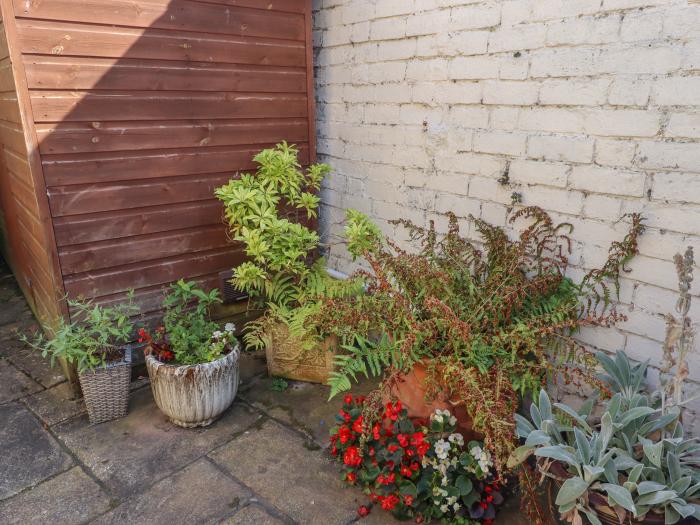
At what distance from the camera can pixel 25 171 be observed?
9.88 feet

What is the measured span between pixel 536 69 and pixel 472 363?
1446 millimetres

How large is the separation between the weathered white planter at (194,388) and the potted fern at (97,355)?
0.68ft

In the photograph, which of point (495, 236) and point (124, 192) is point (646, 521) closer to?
point (495, 236)

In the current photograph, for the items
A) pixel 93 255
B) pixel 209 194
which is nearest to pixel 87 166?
pixel 93 255

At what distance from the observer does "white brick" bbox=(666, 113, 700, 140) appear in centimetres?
206

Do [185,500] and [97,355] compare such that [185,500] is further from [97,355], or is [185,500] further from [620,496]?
[620,496]

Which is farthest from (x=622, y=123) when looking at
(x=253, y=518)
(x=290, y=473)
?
(x=253, y=518)

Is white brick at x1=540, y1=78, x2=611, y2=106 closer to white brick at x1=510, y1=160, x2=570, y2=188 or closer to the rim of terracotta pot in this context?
white brick at x1=510, y1=160, x2=570, y2=188

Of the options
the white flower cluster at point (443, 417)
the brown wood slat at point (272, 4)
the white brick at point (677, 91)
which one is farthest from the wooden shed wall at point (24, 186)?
the white brick at point (677, 91)

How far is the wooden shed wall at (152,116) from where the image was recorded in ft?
9.16

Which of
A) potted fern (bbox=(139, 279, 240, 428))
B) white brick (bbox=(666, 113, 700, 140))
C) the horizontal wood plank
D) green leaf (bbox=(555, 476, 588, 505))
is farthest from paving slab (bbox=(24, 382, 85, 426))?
white brick (bbox=(666, 113, 700, 140))

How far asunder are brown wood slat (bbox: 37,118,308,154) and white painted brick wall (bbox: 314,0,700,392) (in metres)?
0.52

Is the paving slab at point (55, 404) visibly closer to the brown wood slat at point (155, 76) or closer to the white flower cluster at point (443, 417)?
the brown wood slat at point (155, 76)

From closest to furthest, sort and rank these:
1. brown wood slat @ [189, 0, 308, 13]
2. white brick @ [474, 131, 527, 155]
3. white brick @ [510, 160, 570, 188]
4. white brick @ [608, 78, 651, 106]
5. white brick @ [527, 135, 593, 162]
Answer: white brick @ [608, 78, 651, 106], white brick @ [527, 135, 593, 162], white brick @ [510, 160, 570, 188], white brick @ [474, 131, 527, 155], brown wood slat @ [189, 0, 308, 13]
